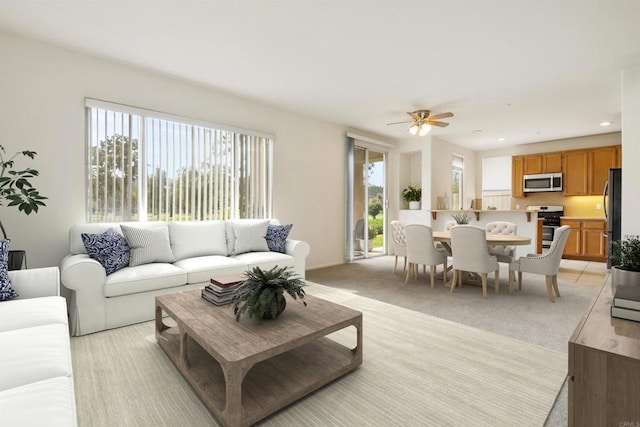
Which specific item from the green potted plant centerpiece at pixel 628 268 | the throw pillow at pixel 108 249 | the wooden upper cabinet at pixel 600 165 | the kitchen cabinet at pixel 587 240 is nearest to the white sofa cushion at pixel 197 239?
the throw pillow at pixel 108 249

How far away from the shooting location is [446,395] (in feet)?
5.89

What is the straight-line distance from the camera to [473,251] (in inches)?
147

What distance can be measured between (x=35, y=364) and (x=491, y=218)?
655 centimetres

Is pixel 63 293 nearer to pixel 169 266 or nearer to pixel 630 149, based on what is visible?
pixel 169 266

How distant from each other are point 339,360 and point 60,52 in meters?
3.95

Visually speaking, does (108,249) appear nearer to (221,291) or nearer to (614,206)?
(221,291)

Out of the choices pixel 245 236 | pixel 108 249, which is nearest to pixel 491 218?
pixel 245 236

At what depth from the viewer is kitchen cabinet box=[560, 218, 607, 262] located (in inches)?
245

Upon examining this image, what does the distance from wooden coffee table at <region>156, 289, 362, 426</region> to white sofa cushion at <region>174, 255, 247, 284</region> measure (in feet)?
2.65

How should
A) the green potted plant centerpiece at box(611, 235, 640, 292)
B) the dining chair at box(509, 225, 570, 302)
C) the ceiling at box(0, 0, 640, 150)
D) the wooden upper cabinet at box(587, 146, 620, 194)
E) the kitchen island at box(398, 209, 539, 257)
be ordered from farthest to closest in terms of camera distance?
the wooden upper cabinet at box(587, 146, 620, 194) < the kitchen island at box(398, 209, 539, 257) < the dining chair at box(509, 225, 570, 302) < the ceiling at box(0, 0, 640, 150) < the green potted plant centerpiece at box(611, 235, 640, 292)

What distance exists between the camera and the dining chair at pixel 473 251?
12.1ft

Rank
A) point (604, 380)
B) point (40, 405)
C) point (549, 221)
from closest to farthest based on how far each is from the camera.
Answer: point (40, 405), point (604, 380), point (549, 221)

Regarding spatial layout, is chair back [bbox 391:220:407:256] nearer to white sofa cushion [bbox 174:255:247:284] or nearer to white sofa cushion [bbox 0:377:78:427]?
white sofa cushion [bbox 174:255:247:284]

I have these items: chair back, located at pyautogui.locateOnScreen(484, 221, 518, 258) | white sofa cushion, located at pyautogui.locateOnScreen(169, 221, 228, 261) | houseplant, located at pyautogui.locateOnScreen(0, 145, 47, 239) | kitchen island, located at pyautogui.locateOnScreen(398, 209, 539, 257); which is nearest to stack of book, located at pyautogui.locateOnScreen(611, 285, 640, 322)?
chair back, located at pyautogui.locateOnScreen(484, 221, 518, 258)
